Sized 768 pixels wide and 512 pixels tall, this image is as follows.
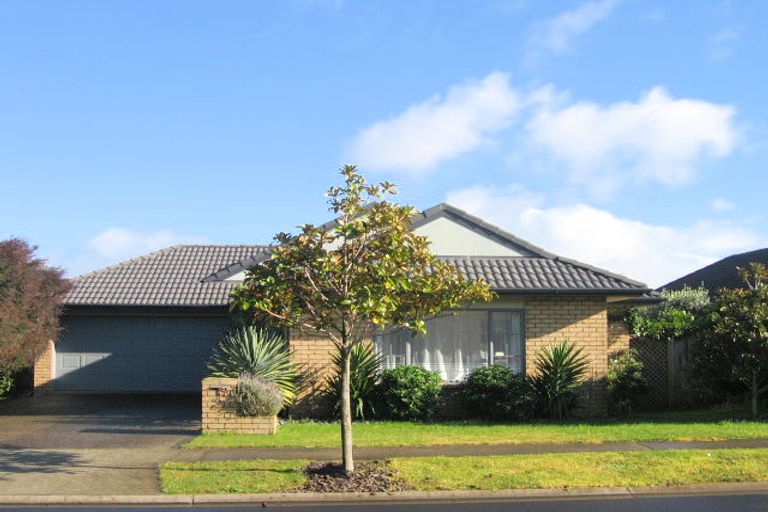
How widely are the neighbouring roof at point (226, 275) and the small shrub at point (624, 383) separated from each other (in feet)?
5.91

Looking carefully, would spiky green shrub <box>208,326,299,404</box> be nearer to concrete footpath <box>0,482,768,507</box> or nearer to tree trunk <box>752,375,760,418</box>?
concrete footpath <box>0,482,768,507</box>

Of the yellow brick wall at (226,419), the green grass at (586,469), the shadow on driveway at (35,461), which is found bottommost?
the green grass at (586,469)

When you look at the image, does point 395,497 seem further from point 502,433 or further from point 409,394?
point 409,394

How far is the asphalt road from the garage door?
13580 mm

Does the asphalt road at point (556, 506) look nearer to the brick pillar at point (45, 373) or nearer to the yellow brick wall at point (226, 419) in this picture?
the yellow brick wall at point (226, 419)

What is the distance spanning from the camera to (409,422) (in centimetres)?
1529

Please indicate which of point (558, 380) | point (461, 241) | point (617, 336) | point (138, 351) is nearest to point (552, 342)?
point (558, 380)

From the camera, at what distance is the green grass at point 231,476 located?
975cm

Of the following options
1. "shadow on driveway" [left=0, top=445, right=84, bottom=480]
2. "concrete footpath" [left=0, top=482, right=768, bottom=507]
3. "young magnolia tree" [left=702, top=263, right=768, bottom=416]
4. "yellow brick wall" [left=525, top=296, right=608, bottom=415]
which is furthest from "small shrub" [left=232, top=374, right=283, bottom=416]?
"young magnolia tree" [left=702, top=263, right=768, bottom=416]

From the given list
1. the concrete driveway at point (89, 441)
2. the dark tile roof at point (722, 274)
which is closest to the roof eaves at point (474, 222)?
the concrete driveway at point (89, 441)

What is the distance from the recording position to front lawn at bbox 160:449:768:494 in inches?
390

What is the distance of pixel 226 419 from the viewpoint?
46.3ft

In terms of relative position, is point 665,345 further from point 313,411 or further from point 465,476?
point 465,476

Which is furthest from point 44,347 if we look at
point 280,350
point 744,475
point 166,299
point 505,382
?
point 744,475
